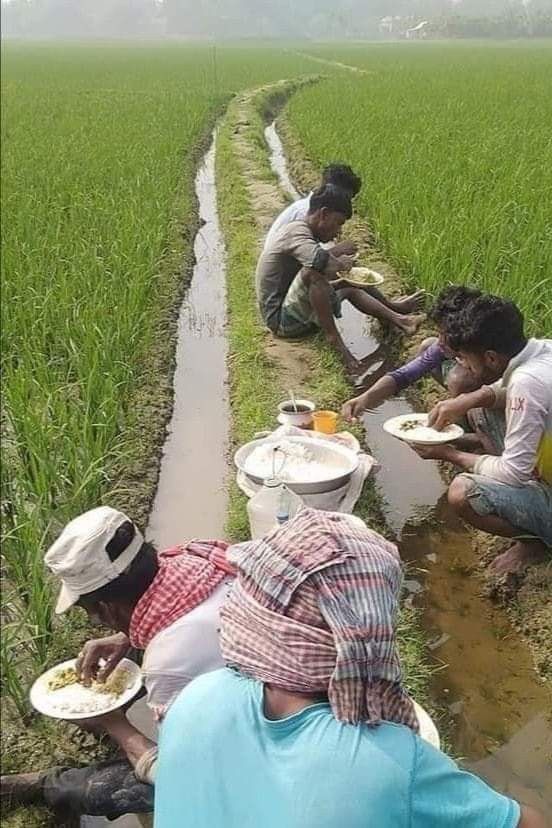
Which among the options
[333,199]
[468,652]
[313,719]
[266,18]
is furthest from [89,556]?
[266,18]

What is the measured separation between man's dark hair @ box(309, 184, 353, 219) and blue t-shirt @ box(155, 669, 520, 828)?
11.4ft

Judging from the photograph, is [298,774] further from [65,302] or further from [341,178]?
[341,178]

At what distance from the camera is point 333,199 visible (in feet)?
14.1

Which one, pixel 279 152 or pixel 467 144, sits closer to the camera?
pixel 467 144

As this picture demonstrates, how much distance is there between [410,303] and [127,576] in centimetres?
362

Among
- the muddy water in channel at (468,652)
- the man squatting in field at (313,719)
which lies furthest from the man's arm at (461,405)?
the man squatting in field at (313,719)

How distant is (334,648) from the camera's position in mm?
1106

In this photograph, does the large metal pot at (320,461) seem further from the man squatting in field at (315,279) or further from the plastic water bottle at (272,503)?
the man squatting in field at (315,279)

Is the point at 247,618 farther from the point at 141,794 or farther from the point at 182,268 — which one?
the point at 182,268

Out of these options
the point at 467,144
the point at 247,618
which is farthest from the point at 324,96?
the point at 247,618

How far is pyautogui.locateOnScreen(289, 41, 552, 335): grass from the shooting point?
16.3 ft

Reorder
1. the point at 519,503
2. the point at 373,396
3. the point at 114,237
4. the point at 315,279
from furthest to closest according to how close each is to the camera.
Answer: the point at 114,237 → the point at 315,279 → the point at 373,396 → the point at 519,503

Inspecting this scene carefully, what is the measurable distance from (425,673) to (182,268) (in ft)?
15.9

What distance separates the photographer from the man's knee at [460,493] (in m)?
2.91
